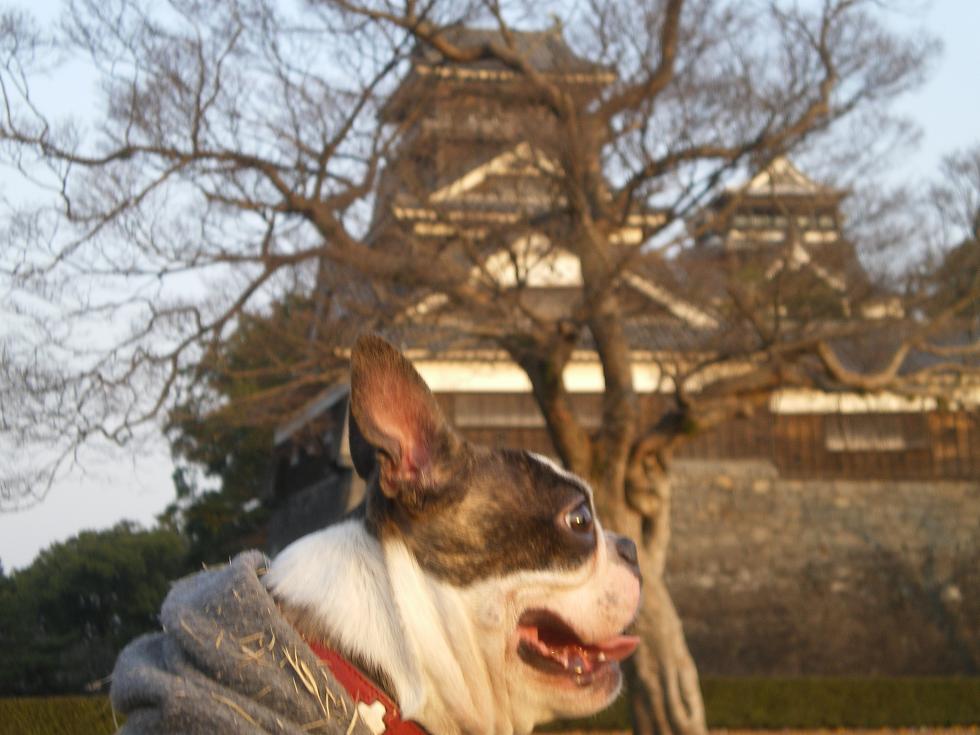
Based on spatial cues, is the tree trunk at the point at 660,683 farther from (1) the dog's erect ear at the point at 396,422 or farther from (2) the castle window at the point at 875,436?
(2) the castle window at the point at 875,436

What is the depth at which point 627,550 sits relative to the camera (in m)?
3.05

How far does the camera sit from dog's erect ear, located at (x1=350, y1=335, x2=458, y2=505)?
8.25 ft

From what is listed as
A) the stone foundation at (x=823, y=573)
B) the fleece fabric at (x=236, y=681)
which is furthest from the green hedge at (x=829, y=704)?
the fleece fabric at (x=236, y=681)

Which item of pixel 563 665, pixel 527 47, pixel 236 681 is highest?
pixel 527 47

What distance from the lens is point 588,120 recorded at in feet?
43.8

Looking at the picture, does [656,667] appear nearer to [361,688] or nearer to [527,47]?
[527,47]

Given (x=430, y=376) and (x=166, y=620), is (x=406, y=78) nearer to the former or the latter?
(x=430, y=376)

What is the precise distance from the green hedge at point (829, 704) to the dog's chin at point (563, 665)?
47.4 ft

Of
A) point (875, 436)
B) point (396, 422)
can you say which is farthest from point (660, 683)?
point (875, 436)

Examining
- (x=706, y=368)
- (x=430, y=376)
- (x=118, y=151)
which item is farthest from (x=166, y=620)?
(x=430, y=376)

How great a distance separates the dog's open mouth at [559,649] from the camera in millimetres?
2758

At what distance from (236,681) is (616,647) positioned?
896 mm

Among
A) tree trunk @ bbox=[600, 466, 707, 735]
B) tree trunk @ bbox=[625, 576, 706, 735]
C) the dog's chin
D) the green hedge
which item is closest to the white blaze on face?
the dog's chin

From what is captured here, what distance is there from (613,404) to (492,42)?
4.00 metres
